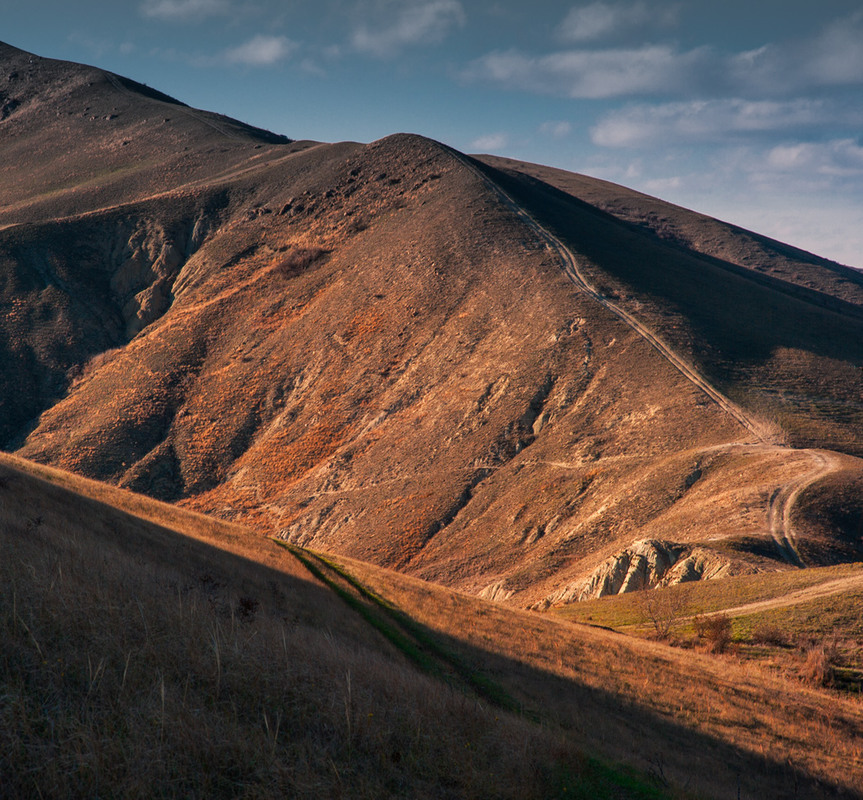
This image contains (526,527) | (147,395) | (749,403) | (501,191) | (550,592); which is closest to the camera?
(550,592)

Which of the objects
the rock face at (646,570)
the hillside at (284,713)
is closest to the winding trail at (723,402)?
the rock face at (646,570)

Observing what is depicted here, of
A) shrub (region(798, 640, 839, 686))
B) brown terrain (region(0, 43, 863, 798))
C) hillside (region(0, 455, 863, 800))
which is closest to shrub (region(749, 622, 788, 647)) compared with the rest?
brown terrain (region(0, 43, 863, 798))

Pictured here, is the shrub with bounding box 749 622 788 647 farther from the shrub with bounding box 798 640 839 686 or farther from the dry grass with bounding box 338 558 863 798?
the dry grass with bounding box 338 558 863 798

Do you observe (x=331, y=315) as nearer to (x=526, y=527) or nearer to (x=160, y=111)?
(x=526, y=527)

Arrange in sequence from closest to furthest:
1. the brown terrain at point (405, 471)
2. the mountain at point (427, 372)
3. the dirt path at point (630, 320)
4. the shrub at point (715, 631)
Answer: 1. the brown terrain at point (405, 471)
2. the shrub at point (715, 631)
3. the mountain at point (427, 372)
4. the dirt path at point (630, 320)

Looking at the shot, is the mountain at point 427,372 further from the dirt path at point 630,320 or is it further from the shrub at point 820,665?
the shrub at point 820,665

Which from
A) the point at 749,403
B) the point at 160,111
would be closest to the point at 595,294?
the point at 749,403
